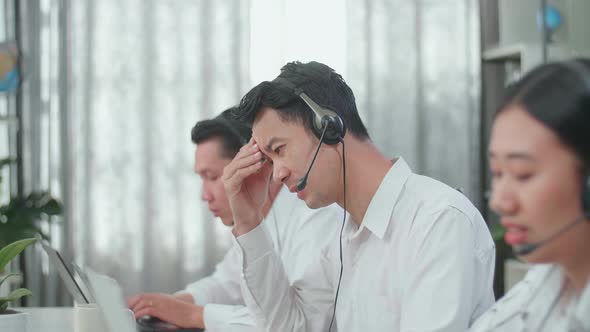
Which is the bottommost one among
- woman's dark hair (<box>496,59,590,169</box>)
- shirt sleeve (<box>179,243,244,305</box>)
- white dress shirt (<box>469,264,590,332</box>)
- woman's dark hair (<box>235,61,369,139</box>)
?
shirt sleeve (<box>179,243,244,305</box>)

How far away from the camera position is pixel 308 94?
1468 millimetres

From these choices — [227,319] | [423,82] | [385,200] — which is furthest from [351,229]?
[423,82]

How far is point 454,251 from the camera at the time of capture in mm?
1220

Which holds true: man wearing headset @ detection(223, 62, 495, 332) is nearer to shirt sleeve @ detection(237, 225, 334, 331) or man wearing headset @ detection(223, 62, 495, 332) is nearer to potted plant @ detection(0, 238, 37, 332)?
shirt sleeve @ detection(237, 225, 334, 331)

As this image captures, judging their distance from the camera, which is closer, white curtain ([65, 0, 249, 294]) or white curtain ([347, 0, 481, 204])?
white curtain ([65, 0, 249, 294])

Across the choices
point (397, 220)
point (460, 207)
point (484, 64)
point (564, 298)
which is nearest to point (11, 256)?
point (397, 220)

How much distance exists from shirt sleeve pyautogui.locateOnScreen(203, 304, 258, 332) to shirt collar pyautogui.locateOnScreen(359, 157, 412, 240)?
440mm

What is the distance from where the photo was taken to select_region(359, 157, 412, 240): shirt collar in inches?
54.3

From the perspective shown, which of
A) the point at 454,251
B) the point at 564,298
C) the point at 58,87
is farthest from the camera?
the point at 58,87

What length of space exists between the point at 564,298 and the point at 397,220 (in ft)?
1.68

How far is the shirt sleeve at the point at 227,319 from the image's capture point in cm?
172

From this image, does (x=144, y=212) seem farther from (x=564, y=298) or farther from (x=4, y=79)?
(x=564, y=298)

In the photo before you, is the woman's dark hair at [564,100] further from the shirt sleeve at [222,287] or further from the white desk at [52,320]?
the shirt sleeve at [222,287]

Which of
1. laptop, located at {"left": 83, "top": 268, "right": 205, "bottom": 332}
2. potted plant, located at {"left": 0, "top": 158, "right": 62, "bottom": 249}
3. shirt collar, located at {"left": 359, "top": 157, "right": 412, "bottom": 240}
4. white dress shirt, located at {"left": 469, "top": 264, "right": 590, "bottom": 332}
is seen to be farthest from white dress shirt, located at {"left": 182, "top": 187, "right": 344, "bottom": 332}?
potted plant, located at {"left": 0, "top": 158, "right": 62, "bottom": 249}
